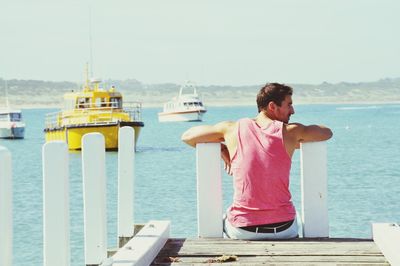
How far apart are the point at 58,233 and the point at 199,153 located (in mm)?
2600

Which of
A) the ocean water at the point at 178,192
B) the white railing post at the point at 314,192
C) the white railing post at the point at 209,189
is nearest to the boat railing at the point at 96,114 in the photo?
the ocean water at the point at 178,192

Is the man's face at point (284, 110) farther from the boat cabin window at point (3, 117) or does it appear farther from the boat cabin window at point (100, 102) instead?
Result: the boat cabin window at point (3, 117)

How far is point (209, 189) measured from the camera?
7.91 meters

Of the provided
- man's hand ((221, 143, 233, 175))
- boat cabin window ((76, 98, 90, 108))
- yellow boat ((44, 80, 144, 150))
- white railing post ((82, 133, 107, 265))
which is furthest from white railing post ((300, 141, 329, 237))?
boat cabin window ((76, 98, 90, 108))

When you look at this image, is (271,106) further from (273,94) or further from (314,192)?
(314,192)

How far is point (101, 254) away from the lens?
670 cm

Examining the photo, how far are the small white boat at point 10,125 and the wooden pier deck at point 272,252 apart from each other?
76.2 m

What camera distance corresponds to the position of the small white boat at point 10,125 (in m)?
83.1

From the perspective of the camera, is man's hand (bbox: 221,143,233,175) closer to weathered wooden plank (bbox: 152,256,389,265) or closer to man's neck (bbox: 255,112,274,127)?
man's neck (bbox: 255,112,274,127)

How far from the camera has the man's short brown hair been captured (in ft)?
24.6

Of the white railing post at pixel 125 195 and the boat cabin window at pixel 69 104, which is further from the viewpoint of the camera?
the boat cabin window at pixel 69 104

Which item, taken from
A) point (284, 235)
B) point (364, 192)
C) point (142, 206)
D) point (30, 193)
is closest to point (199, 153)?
point (284, 235)

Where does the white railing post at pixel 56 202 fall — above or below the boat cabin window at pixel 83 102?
above

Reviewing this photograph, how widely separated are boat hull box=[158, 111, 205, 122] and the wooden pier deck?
10469cm
